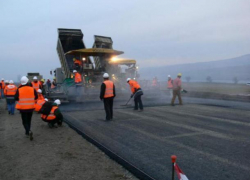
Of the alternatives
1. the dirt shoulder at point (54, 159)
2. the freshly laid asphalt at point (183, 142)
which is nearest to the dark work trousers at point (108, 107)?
the freshly laid asphalt at point (183, 142)

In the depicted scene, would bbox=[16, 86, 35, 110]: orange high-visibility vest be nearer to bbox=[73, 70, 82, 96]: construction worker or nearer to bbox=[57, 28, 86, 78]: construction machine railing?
bbox=[73, 70, 82, 96]: construction worker

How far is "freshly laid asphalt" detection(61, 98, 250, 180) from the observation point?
161 inches

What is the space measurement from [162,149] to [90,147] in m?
1.57

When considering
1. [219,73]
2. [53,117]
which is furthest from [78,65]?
[219,73]

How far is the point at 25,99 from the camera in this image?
20.8ft

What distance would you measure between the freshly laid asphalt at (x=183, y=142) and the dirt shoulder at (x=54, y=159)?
1.52 ft

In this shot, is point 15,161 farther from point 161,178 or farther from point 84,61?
point 84,61

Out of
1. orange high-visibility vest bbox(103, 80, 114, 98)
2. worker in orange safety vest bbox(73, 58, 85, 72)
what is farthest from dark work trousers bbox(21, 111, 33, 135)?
worker in orange safety vest bbox(73, 58, 85, 72)

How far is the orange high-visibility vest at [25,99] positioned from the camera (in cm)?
630

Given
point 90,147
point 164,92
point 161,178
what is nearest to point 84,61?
point 164,92

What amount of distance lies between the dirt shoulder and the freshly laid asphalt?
46 cm

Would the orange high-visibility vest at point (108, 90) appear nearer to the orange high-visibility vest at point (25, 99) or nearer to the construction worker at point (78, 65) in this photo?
the orange high-visibility vest at point (25, 99)

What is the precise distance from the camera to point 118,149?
17.3ft

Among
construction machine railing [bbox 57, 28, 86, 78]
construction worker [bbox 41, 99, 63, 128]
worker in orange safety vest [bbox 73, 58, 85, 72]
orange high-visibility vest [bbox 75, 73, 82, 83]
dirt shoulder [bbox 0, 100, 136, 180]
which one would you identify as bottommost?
dirt shoulder [bbox 0, 100, 136, 180]
